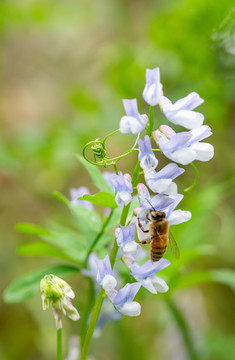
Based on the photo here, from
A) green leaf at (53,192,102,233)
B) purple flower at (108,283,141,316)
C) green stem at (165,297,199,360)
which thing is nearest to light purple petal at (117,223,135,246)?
purple flower at (108,283,141,316)

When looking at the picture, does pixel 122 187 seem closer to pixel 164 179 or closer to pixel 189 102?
pixel 164 179

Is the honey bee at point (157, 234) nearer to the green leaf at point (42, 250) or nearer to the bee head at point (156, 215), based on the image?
the bee head at point (156, 215)

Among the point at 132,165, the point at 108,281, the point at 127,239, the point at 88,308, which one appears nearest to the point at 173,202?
the point at 127,239

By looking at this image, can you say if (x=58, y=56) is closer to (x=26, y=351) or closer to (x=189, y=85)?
(x=189, y=85)

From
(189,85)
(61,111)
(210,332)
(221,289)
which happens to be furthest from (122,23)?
(210,332)

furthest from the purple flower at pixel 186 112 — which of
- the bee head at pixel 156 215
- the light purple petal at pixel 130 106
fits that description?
the bee head at pixel 156 215

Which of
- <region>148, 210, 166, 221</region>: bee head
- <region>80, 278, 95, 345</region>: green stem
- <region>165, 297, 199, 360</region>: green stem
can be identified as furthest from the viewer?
<region>165, 297, 199, 360</region>: green stem

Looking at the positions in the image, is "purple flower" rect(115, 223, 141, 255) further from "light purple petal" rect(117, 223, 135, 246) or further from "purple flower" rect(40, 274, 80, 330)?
"purple flower" rect(40, 274, 80, 330)
